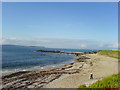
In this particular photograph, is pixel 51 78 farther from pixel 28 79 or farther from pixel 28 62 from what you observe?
pixel 28 62

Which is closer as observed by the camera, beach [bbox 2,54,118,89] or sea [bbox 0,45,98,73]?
beach [bbox 2,54,118,89]

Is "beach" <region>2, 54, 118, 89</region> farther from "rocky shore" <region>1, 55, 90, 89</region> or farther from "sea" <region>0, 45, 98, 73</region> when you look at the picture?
"sea" <region>0, 45, 98, 73</region>

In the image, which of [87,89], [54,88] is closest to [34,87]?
[54,88]

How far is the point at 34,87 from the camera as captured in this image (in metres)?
9.14

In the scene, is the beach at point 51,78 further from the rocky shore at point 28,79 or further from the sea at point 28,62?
the sea at point 28,62

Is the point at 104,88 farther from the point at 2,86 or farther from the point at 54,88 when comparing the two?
the point at 2,86

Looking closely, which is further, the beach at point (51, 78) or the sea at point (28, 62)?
the sea at point (28, 62)

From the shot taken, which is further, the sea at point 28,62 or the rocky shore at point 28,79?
the sea at point 28,62

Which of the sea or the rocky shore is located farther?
the sea

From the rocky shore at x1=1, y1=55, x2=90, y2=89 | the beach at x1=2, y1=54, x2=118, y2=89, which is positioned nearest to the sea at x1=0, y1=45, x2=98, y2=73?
the rocky shore at x1=1, y1=55, x2=90, y2=89

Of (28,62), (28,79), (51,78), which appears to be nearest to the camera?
(28,79)

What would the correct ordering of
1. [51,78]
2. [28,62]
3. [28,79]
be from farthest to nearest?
[28,62] < [51,78] < [28,79]

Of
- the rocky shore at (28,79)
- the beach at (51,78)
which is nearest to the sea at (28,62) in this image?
the rocky shore at (28,79)

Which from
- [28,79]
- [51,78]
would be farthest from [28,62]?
[51,78]
